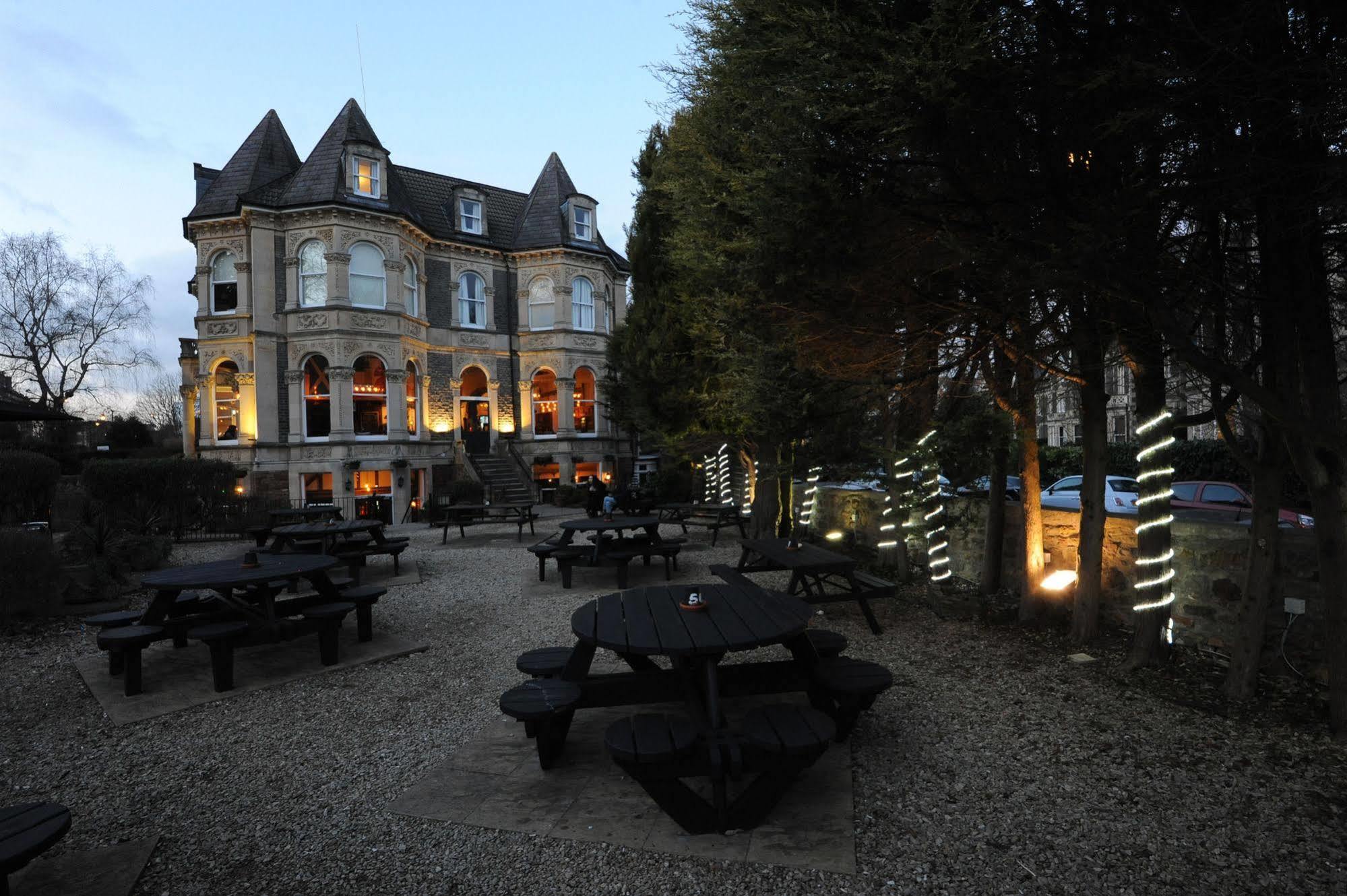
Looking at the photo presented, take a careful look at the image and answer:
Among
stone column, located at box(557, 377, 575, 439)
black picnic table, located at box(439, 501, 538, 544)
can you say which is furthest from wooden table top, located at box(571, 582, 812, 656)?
stone column, located at box(557, 377, 575, 439)

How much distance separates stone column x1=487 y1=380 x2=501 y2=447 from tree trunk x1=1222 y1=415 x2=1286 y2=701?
23095 mm

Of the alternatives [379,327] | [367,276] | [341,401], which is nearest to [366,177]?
[367,276]

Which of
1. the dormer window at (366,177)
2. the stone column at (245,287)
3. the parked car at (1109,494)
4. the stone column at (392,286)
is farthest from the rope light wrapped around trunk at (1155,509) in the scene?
the stone column at (245,287)

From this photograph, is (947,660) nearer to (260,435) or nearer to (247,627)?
(247,627)

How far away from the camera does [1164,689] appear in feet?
16.7

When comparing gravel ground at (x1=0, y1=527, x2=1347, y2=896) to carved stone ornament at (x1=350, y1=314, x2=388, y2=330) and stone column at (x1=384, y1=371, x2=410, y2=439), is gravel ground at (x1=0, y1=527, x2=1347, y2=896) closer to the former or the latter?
stone column at (x1=384, y1=371, x2=410, y2=439)

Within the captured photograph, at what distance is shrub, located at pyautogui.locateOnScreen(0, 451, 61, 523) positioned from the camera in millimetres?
11117

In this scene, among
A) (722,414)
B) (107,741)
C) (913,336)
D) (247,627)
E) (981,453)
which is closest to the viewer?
(107,741)

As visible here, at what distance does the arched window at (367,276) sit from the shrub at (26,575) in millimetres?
14212

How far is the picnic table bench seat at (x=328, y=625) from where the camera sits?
20.1 ft

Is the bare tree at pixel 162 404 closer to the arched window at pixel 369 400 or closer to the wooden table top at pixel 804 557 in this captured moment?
the arched window at pixel 369 400

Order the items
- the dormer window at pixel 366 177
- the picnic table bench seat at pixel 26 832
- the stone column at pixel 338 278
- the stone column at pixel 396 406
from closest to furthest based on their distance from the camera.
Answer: the picnic table bench seat at pixel 26 832 < the stone column at pixel 338 278 < the dormer window at pixel 366 177 < the stone column at pixel 396 406

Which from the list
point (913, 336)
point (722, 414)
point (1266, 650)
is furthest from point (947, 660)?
point (722, 414)

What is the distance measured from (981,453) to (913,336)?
5.42 feet
